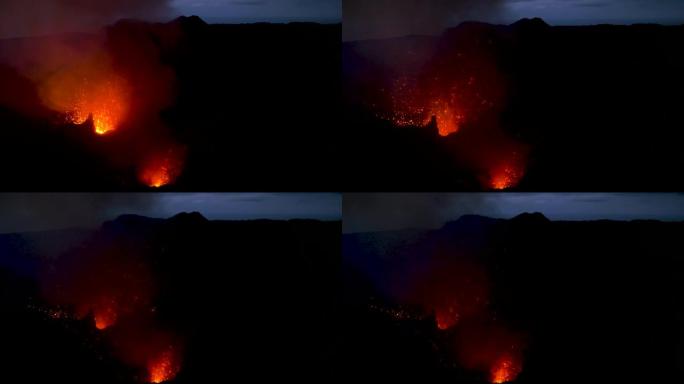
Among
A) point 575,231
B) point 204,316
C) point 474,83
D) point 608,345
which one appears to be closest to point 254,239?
point 204,316

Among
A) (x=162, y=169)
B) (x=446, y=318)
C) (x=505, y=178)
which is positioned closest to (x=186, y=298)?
(x=162, y=169)

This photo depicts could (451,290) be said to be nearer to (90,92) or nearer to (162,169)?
(162,169)

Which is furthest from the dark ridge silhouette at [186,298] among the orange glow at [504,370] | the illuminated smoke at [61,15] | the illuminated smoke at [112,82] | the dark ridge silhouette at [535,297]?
the illuminated smoke at [61,15]

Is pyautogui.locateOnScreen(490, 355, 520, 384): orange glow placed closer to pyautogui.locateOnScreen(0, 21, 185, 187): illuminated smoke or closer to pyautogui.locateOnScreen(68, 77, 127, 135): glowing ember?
pyautogui.locateOnScreen(0, 21, 185, 187): illuminated smoke

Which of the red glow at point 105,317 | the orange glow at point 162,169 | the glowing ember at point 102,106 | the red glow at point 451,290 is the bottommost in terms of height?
the red glow at point 105,317

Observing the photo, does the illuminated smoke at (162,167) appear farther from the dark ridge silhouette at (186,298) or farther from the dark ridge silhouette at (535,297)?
the dark ridge silhouette at (535,297)
